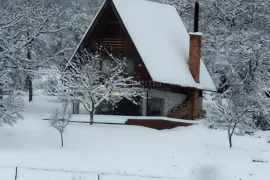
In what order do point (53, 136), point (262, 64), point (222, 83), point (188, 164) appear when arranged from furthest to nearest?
point (222, 83)
point (262, 64)
point (53, 136)
point (188, 164)

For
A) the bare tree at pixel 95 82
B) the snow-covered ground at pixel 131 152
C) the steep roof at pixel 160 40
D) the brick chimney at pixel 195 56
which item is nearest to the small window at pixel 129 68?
the bare tree at pixel 95 82

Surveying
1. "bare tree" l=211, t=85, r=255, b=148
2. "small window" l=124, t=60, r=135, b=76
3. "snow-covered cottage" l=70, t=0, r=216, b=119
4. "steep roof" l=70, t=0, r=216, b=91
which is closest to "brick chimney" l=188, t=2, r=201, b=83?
"snow-covered cottage" l=70, t=0, r=216, b=119

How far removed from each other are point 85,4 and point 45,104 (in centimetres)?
2926

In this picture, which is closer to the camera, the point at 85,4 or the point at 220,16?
the point at 220,16

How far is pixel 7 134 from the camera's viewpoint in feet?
97.8

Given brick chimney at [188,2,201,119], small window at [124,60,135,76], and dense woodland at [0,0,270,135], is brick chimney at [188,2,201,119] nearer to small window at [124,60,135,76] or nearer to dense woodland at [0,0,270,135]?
dense woodland at [0,0,270,135]

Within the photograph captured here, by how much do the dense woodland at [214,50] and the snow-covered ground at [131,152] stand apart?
60.9 inches

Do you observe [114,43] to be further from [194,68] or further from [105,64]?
[194,68]

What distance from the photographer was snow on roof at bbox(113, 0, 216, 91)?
122ft

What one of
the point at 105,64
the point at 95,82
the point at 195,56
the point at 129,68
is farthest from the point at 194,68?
the point at 95,82

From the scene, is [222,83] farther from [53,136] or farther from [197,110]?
[53,136]

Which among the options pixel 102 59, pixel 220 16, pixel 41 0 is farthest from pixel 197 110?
pixel 41 0

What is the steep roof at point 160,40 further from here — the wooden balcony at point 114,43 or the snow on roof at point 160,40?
the wooden balcony at point 114,43

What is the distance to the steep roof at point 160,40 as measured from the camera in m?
37.2
